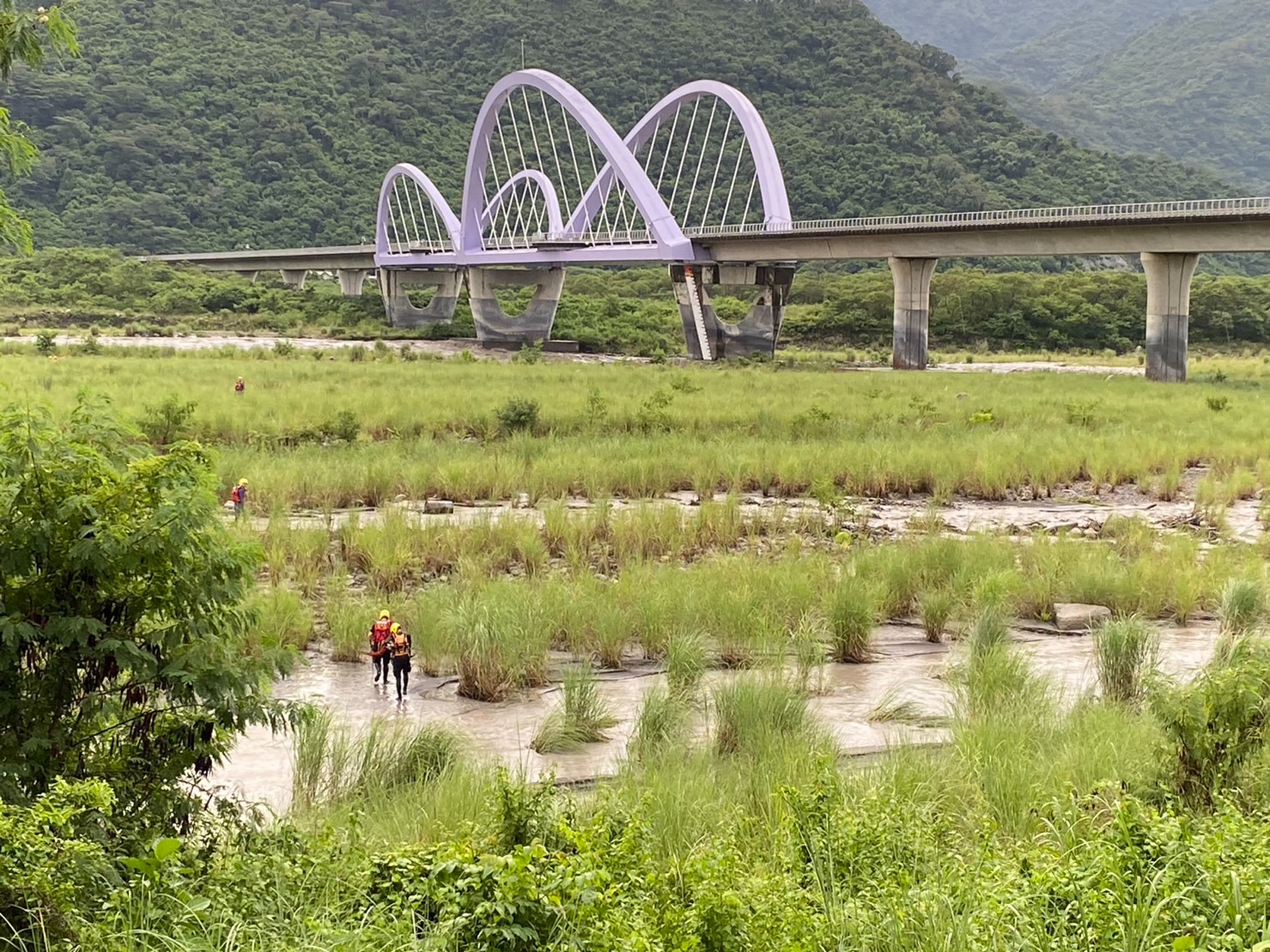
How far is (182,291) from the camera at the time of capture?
276 feet

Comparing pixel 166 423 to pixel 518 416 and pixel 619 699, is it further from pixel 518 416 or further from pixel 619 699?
pixel 619 699

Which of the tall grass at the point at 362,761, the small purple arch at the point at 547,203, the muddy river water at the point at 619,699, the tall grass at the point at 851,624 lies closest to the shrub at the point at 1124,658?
the muddy river water at the point at 619,699

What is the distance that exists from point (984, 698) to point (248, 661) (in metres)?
5.22

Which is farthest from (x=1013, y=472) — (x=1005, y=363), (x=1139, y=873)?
(x=1005, y=363)

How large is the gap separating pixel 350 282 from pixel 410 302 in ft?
74.9

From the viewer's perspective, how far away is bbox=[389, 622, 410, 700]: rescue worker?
980 cm

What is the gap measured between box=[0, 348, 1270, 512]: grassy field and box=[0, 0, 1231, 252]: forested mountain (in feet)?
230

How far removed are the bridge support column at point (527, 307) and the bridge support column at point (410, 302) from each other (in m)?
8.92

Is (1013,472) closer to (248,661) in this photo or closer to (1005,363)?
(248,661)

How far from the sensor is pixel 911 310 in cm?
5591

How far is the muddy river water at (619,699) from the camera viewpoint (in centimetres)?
842

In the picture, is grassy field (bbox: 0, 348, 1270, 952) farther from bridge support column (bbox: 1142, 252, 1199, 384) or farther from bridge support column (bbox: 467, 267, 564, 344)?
bridge support column (bbox: 467, 267, 564, 344)

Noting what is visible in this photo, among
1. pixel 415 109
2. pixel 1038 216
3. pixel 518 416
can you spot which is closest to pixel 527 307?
pixel 1038 216

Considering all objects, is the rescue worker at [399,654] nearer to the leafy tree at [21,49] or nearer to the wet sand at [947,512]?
the leafy tree at [21,49]
